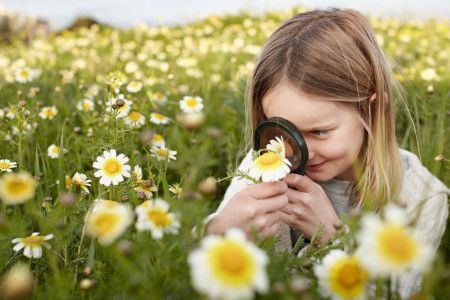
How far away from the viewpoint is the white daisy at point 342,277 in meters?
0.86

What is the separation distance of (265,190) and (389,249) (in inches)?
27.9

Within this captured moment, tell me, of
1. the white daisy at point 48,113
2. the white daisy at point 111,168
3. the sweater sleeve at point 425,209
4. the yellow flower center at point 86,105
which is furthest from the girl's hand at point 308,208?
the white daisy at point 48,113

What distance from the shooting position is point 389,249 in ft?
2.53

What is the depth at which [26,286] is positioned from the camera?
0.88 m

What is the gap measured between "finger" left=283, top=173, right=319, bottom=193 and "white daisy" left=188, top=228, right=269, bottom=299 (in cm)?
83

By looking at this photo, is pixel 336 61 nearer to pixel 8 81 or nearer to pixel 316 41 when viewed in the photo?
pixel 316 41

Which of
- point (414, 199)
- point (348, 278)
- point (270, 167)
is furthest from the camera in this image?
point (414, 199)

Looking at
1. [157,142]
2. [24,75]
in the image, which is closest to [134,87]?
[157,142]

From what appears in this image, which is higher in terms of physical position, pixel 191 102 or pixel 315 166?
pixel 315 166

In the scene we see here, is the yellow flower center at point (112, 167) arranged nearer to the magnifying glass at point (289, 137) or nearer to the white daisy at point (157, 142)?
the white daisy at point (157, 142)

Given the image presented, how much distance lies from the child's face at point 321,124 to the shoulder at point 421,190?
294 millimetres

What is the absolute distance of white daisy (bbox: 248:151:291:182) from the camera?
133cm

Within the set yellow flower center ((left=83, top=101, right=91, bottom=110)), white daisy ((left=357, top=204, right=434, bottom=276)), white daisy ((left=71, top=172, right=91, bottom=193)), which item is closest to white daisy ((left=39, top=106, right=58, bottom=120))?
yellow flower center ((left=83, top=101, right=91, bottom=110))

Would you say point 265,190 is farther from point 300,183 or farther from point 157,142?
point 157,142
